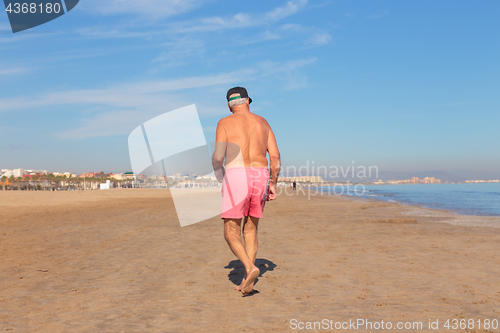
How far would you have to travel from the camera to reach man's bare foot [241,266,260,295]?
3668mm

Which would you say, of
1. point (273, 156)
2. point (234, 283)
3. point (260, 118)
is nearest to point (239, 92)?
point (260, 118)

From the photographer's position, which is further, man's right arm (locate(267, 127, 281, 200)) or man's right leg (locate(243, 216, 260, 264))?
man's right arm (locate(267, 127, 281, 200))

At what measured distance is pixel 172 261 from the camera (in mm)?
5688

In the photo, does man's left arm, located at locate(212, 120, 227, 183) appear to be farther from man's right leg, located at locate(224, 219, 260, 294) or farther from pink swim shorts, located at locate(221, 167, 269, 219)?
man's right leg, located at locate(224, 219, 260, 294)

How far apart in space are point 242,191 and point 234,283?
121 centimetres

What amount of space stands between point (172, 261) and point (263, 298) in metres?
2.39

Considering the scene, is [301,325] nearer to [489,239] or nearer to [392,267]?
[392,267]

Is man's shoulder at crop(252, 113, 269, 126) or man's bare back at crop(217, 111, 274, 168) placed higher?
man's shoulder at crop(252, 113, 269, 126)

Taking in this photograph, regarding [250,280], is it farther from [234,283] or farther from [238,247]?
[234,283]

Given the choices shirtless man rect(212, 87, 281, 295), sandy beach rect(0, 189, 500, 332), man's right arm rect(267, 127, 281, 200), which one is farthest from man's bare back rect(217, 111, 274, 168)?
sandy beach rect(0, 189, 500, 332)

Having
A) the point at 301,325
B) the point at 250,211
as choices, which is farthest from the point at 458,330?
the point at 250,211

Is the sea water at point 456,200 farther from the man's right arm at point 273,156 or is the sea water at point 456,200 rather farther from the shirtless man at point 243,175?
the shirtless man at point 243,175

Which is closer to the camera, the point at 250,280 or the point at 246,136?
the point at 250,280

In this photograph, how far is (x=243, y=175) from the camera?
3.94 metres
